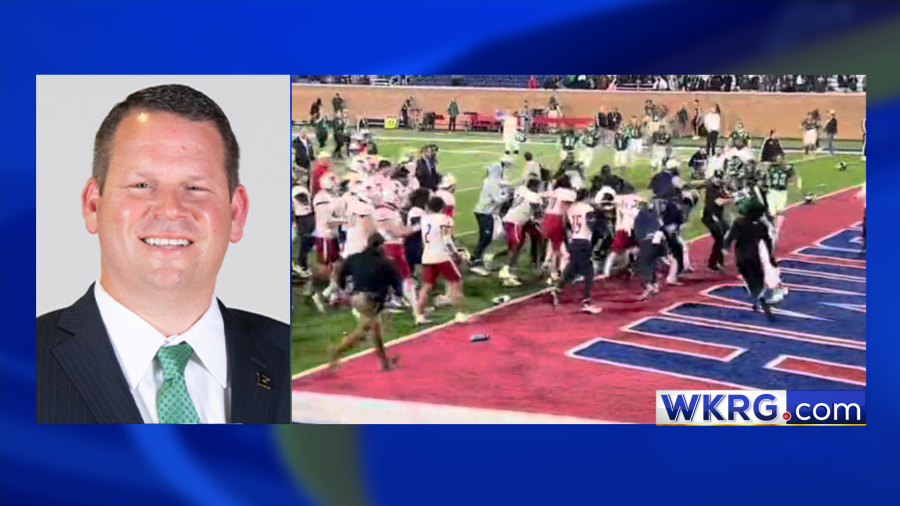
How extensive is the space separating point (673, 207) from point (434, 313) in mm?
1251

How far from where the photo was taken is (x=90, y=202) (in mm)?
5402

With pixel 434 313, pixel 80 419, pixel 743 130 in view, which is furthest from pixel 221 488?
pixel 743 130

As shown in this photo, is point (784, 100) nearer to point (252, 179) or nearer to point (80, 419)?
point (252, 179)

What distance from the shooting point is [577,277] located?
17.9 ft

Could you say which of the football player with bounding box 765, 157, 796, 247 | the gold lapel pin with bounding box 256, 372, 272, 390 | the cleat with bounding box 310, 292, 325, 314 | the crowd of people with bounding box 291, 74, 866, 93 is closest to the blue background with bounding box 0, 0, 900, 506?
the crowd of people with bounding box 291, 74, 866, 93

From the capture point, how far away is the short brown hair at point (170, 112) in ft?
17.5

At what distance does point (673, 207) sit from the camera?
5.44m

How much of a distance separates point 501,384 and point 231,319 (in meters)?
1.33

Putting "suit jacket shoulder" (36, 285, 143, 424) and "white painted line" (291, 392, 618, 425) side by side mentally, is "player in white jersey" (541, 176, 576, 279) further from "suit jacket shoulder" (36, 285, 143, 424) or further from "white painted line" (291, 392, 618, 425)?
"suit jacket shoulder" (36, 285, 143, 424)

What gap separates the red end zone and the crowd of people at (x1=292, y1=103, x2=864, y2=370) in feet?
0.24

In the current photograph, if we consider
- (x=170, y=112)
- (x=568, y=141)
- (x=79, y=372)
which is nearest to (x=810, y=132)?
(x=568, y=141)
